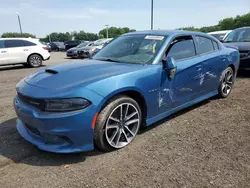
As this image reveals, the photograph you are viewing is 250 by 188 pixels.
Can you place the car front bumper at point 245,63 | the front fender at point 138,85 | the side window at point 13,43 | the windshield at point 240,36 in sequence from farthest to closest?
1. the side window at point 13,43
2. the windshield at point 240,36
3. the car front bumper at point 245,63
4. the front fender at point 138,85

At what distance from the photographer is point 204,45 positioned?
4.66 metres

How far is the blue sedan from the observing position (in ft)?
8.80

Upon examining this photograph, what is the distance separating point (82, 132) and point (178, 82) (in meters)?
1.77

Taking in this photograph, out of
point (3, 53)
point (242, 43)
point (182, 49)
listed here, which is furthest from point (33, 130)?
point (3, 53)

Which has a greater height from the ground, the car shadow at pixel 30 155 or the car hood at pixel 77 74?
the car hood at pixel 77 74

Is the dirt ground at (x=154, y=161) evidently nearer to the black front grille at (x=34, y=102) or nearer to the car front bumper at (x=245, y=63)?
the black front grille at (x=34, y=102)

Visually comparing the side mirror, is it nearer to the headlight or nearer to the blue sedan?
the blue sedan

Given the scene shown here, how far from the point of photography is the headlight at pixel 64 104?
2654mm

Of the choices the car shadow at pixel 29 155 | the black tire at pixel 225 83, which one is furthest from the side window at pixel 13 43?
the black tire at pixel 225 83

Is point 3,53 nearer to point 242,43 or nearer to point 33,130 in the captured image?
point 33,130

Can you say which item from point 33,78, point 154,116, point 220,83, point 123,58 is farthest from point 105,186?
point 220,83

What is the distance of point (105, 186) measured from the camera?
243cm

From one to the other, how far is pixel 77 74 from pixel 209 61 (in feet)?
8.69

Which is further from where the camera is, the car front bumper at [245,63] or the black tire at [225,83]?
the car front bumper at [245,63]
